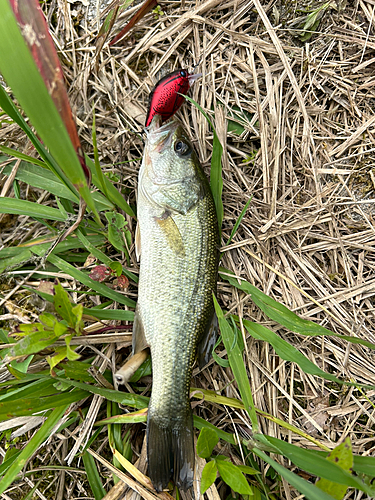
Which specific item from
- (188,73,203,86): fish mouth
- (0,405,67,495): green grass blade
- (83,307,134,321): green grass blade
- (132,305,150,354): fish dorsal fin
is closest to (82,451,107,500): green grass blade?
(0,405,67,495): green grass blade

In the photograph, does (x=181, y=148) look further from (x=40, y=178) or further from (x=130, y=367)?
(x=130, y=367)

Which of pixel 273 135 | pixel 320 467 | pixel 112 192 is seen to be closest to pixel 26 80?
pixel 112 192

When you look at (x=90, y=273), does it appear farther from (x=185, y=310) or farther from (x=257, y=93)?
(x=257, y=93)

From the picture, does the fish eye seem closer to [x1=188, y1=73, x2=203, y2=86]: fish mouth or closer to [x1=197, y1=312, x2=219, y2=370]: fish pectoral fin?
[x1=188, y1=73, x2=203, y2=86]: fish mouth

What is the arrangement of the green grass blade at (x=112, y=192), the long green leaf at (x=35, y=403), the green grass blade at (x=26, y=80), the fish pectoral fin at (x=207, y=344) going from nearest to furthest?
the green grass blade at (x=26, y=80) < the long green leaf at (x=35, y=403) < the green grass blade at (x=112, y=192) < the fish pectoral fin at (x=207, y=344)

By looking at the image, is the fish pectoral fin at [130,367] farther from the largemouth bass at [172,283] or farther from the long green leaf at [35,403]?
the long green leaf at [35,403]

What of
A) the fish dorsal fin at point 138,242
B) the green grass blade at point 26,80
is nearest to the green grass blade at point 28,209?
the fish dorsal fin at point 138,242
